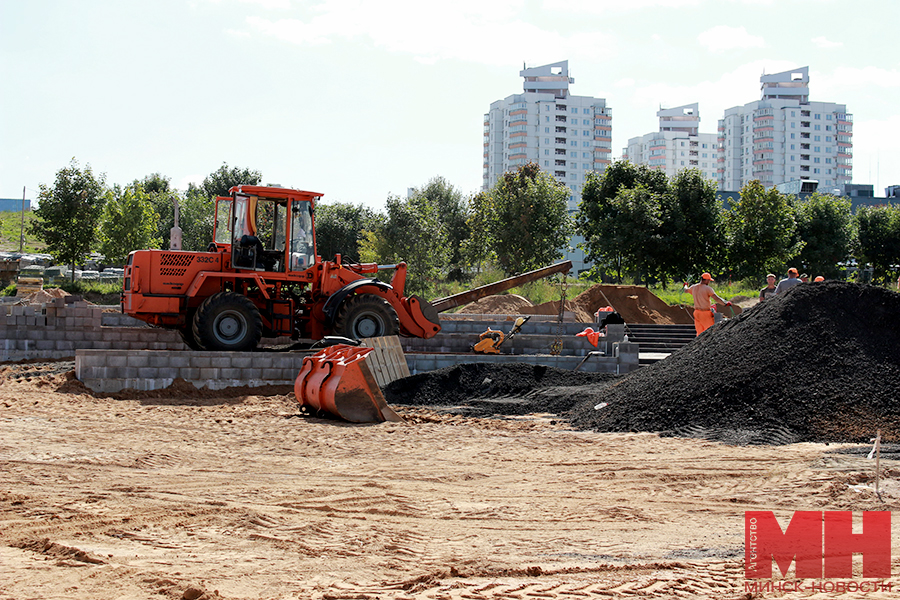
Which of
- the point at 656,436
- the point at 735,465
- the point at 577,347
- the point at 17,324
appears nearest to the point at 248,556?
the point at 735,465

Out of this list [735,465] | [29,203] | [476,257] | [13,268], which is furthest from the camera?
[29,203]

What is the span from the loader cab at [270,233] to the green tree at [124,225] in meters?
26.7

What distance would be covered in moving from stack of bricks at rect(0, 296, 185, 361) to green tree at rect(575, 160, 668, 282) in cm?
2199

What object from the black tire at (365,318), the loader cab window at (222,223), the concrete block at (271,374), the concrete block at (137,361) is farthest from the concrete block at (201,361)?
the loader cab window at (222,223)

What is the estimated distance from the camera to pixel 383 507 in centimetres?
539

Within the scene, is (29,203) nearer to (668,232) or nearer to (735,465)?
(668,232)

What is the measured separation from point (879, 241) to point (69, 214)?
4409cm

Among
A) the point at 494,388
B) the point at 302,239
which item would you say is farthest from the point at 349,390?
the point at 302,239

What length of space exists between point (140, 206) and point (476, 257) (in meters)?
18.1

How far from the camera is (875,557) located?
13.9 feet

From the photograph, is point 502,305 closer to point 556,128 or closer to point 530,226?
point 530,226

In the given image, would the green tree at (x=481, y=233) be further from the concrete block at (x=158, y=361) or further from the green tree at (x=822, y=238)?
the concrete block at (x=158, y=361)

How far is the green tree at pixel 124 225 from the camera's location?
121ft

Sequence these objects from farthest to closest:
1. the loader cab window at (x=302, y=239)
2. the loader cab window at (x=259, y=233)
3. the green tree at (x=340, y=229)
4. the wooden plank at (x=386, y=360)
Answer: the green tree at (x=340, y=229) < the loader cab window at (x=302, y=239) < the loader cab window at (x=259, y=233) < the wooden plank at (x=386, y=360)
